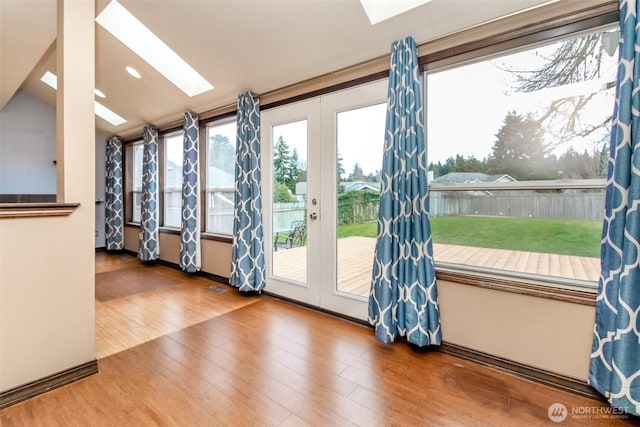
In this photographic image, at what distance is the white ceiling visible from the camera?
2035mm

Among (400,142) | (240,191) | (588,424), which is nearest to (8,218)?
(240,191)

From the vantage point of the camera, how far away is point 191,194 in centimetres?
400

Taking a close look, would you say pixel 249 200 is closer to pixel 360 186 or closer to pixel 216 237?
pixel 216 237

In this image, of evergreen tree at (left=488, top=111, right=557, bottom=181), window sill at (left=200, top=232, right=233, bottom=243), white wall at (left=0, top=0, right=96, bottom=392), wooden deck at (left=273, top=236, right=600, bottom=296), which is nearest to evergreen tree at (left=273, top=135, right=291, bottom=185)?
wooden deck at (left=273, top=236, right=600, bottom=296)

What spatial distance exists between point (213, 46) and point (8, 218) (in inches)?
80.9

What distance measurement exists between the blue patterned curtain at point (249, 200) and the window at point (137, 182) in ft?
11.5

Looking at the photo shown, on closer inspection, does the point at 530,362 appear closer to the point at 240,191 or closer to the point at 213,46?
the point at 240,191

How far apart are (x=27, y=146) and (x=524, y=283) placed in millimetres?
7426

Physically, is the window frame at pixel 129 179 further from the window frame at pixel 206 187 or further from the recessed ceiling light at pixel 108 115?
the window frame at pixel 206 187

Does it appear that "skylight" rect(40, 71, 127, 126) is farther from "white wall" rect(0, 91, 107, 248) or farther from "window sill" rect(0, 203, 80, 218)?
"window sill" rect(0, 203, 80, 218)

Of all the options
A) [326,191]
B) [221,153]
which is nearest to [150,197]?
[221,153]

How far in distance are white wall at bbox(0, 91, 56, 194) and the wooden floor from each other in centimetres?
434

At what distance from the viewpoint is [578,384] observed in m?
1.68

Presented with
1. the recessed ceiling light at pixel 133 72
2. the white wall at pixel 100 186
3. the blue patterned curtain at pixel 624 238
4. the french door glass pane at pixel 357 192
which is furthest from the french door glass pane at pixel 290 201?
the white wall at pixel 100 186
